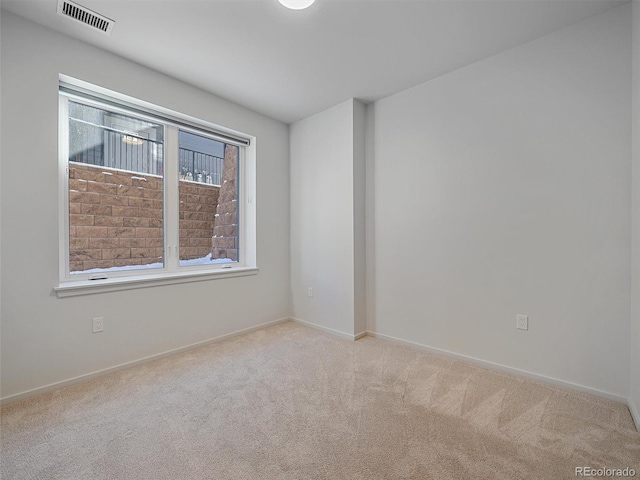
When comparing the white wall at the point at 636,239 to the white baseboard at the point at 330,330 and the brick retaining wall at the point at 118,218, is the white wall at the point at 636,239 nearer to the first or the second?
the white baseboard at the point at 330,330

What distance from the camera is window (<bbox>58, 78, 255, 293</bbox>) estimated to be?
7.88ft

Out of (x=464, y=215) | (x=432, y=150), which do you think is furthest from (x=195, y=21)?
(x=464, y=215)

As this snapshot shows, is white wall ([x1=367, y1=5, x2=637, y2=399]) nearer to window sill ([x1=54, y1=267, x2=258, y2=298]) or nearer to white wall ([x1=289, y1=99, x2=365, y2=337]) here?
white wall ([x1=289, y1=99, x2=365, y2=337])

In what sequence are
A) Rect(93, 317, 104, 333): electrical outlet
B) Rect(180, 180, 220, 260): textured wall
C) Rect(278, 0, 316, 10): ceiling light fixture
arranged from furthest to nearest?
Rect(180, 180, 220, 260): textured wall → Rect(93, 317, 104, 333): electrical outlet → Rect(278, 0, 316, 10): ceiling light fixture

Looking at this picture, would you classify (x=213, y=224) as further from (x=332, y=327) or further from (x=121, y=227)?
(x=332, y=327)

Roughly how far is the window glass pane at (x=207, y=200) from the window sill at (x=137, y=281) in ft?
0.82

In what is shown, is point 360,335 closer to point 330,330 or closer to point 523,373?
point 330,330

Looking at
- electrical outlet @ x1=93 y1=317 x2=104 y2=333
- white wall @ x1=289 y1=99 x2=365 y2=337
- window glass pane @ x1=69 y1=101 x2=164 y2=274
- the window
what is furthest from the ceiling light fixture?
electrical outlet @ x1=93 y1=317 x2=104 y2=333

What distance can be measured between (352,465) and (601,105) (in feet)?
8.70

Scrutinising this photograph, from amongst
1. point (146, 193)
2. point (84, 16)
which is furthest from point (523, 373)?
point (84, 16)

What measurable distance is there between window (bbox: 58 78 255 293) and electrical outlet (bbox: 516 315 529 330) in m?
2.66

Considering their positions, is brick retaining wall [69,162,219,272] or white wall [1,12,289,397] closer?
white wall [1,12,289,397]

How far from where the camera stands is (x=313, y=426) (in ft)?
5.63

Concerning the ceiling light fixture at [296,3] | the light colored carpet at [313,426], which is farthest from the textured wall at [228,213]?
the ceiling light fixture at [296,3]
